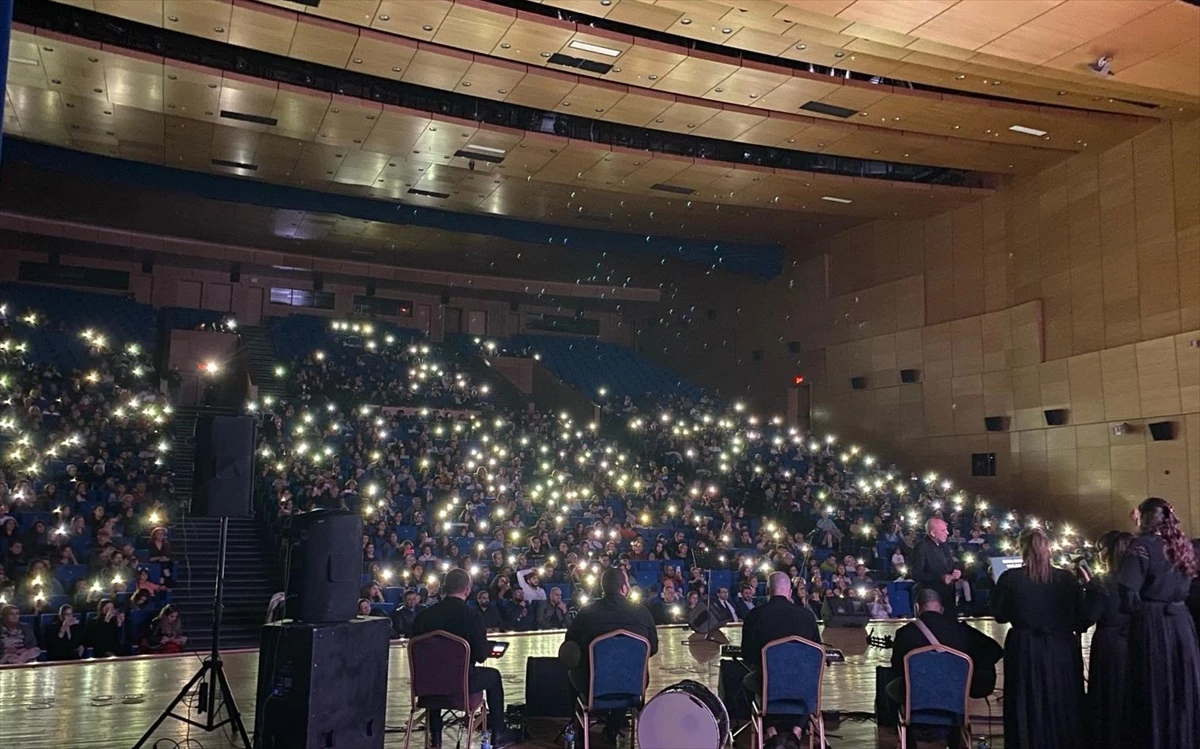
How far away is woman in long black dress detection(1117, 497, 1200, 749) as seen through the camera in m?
4.86

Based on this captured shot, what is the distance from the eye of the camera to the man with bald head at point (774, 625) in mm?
5508

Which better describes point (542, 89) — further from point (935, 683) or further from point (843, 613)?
point (935, 683)

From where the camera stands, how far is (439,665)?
5625mm

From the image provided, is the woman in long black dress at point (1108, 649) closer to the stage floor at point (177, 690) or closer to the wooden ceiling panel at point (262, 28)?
the stage floor at point (177, 690)

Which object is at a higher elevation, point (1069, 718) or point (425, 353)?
point (425, 353)

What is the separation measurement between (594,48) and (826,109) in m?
3.98

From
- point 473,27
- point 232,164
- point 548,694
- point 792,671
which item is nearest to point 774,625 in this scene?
point 792,671

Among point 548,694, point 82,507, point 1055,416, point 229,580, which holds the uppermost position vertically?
point 1055,416

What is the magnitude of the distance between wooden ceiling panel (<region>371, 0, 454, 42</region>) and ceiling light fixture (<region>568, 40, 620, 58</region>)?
5.79ft

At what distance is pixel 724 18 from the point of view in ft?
37.0

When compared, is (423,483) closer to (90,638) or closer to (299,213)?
(90,638)

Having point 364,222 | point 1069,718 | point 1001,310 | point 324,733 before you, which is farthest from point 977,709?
point 364,222

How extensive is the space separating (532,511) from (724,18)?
25.9 feet

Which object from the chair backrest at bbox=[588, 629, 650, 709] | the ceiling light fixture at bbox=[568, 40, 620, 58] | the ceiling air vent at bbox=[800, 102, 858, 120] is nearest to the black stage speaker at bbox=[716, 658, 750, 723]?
the chair backrest at bbox=[588, 629, 650, 709]
